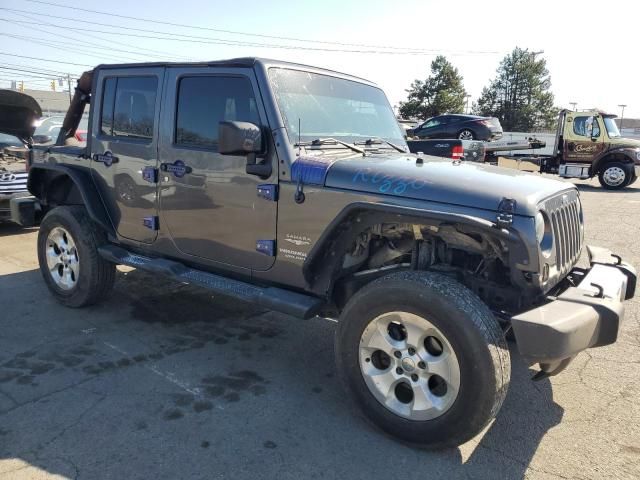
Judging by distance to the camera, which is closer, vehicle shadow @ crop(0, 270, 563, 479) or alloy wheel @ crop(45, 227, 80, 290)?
vehicle shadow @ crop(0, 270, 563, 479)

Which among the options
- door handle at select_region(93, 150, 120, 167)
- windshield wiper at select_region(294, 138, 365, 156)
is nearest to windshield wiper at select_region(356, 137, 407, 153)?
windshield wiper at select_region(294, 138, 365, 156)

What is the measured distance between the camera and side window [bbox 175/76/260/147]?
355 centimetres

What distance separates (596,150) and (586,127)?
2.54 feet

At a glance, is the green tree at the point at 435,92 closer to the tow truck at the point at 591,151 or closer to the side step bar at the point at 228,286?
the tow truck at the point at 591,151

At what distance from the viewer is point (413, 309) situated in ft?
8.98

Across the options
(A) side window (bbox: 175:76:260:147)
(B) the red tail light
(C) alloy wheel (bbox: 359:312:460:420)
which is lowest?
(C) alloy wheel (bbox: 359:312:460:420)

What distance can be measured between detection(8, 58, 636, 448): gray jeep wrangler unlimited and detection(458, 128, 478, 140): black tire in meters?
16.0

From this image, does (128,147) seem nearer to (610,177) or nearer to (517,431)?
(517,431)

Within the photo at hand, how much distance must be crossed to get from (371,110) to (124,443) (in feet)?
9.66

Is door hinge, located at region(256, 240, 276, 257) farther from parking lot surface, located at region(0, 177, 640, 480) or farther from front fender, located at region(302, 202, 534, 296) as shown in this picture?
parking lot surface, located at region(0, 177, 640, 480)

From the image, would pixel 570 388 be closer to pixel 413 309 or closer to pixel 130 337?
pixel 413 309

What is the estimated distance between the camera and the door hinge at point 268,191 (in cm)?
334

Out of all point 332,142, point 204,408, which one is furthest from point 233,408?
point 332,142

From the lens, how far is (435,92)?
5016 cm
